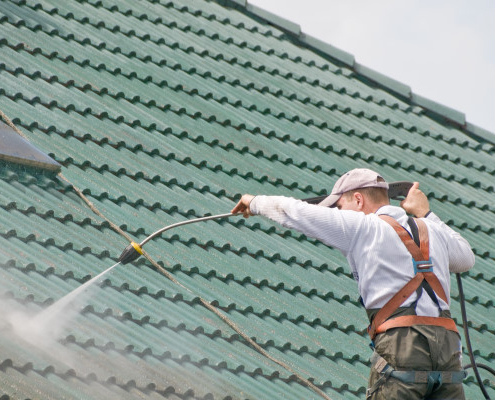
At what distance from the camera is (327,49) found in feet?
31.0

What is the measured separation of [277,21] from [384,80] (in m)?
1.37

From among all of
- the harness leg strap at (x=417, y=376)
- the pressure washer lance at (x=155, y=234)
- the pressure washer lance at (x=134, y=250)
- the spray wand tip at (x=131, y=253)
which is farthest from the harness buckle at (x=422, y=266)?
the spray wand tip at (x=131, y=253)

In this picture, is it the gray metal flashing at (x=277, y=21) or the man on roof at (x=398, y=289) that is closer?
the man on roof at (x=398, y=289)

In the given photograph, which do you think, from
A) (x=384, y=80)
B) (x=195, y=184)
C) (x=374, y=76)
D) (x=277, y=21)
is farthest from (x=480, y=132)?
(x=195, y=184)

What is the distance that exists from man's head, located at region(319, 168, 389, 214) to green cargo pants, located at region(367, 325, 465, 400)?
26.8 inches

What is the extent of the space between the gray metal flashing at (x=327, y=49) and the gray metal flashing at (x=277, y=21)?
92mm

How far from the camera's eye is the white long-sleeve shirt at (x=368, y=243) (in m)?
4.16

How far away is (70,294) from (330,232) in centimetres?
180

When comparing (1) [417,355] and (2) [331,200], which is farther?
(2) [331,200]

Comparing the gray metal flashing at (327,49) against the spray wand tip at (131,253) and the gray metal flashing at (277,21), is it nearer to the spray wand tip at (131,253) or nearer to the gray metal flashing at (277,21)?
the gray metal flashing at (277,21)

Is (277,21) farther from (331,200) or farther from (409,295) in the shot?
(409,295)

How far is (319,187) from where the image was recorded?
716 centimetres

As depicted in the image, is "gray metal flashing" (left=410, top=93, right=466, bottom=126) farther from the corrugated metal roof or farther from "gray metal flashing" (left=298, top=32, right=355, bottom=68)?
"gray metal flashing" (left=298, top=32, right=355, bottom=68)

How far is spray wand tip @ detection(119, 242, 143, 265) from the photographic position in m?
5.12
